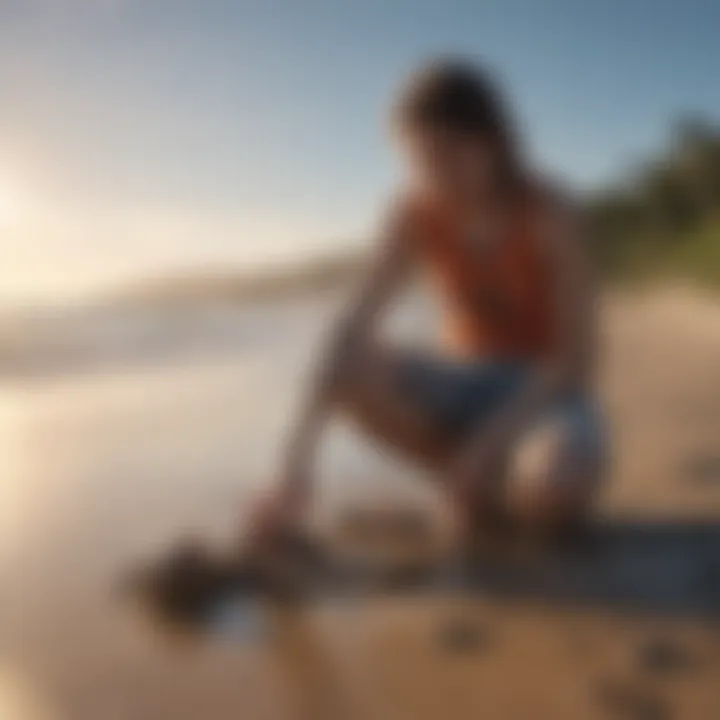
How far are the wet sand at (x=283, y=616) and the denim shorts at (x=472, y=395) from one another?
2.2 inches

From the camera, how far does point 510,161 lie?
0.79 m

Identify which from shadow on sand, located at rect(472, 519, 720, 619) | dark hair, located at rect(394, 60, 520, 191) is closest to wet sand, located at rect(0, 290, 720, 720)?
shadow on sand, located at rect(472, 519, 720, 619)

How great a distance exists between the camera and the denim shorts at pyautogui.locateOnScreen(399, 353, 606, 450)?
0.81 metres

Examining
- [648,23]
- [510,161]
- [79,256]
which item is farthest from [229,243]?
[648,23]

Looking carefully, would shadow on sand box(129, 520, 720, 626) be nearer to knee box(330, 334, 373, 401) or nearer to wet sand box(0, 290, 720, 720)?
wet sand box(0, 290, 720, 720)

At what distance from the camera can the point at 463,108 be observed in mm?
767

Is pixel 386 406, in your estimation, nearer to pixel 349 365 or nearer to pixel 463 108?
pixel 349 365

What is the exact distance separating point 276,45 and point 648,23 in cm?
33

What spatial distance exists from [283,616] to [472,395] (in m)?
0.22

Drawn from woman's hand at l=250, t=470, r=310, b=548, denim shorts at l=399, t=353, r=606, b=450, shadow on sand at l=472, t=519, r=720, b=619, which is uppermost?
denim shorts at l=399, t=353, r=606, b=450

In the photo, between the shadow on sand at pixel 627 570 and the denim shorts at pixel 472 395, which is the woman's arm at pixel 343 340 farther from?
the shadow on sand at pixel 627 570

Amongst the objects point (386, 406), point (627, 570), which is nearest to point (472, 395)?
point (386, 406)

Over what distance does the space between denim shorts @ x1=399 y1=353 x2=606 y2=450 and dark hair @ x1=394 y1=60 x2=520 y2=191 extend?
0.15 metres

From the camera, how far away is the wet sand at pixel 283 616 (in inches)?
26.1
